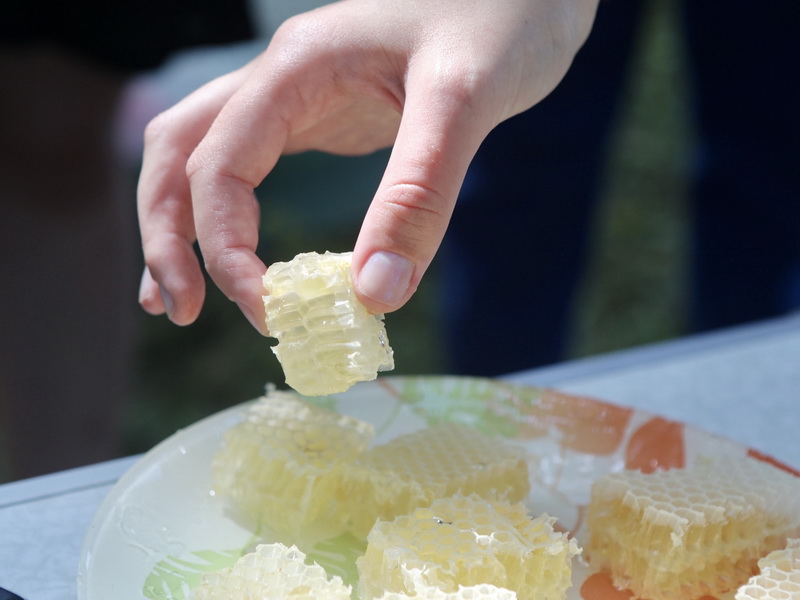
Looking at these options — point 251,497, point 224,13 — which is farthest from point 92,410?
point 251,497

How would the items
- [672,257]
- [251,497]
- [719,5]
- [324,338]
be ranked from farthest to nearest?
[672,257] → [719,5] → [251,497] → [324,338]

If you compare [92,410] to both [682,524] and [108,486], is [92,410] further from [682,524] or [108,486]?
[682,524]

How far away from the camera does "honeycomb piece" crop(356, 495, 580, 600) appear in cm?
92

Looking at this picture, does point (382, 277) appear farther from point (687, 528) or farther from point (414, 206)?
point (687, 528)

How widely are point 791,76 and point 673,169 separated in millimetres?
2236

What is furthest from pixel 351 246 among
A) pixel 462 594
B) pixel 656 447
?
pixel 462 594

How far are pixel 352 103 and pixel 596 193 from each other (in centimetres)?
158

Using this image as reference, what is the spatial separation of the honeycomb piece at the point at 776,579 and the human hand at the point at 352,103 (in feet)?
1.67

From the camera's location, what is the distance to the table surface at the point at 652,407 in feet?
3.48

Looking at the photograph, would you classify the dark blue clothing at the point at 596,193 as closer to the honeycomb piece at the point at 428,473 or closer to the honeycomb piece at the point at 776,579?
the honeycomb piece at the point at 428,473

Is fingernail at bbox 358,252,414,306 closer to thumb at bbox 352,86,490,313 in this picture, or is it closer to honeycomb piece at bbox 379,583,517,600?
thumb at bbox 352,86,490,313

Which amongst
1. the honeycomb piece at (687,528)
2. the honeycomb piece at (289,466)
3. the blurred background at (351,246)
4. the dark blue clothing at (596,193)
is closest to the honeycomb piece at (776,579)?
the honeycomb piece at (687,528)

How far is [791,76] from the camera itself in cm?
252

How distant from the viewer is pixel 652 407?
1.51m
